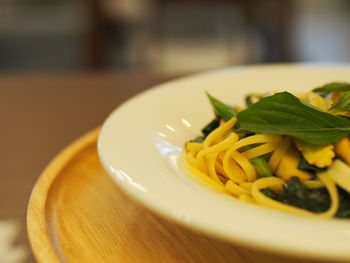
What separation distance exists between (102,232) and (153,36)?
4913mm

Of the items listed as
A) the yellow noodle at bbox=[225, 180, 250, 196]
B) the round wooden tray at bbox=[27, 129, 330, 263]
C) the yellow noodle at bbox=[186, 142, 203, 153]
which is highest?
the yellow noodle at bbox=[186, 142, 203, 153]

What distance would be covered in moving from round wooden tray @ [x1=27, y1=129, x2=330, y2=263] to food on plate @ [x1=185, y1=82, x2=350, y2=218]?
0.12 meters

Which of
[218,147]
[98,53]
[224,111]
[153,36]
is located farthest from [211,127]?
[153,36]

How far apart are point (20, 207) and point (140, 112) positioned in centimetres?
41

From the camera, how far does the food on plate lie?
90cm

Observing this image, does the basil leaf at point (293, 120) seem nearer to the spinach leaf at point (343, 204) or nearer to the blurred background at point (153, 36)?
the spinach leaf at point (343, 204)

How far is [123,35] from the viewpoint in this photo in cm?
577

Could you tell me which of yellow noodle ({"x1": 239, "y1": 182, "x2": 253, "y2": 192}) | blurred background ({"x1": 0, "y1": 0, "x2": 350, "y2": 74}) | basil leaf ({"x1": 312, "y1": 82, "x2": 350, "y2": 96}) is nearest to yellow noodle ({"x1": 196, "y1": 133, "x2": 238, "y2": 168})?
yellow noodle ({"x1": 239, "y1": 182, "x2": 253, "y2": 192})

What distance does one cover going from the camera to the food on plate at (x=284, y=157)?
0.90 meters

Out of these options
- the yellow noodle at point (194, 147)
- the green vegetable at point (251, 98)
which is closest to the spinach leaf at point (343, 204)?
the yellow noodle at point (194, 147)

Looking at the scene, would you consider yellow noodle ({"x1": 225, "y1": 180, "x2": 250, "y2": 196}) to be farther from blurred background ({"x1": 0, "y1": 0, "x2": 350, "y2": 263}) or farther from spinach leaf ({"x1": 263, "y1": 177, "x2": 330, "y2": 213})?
blurred background ({"x1": 0, "y1": 0, "x2": 350, "y2": 263})

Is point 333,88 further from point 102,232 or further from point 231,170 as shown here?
point 102,232

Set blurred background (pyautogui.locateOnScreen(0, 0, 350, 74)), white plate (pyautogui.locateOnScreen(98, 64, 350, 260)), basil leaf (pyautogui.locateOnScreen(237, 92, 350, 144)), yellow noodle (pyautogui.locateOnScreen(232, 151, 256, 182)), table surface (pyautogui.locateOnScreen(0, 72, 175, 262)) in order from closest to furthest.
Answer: white plate (pyautogui.locateOnScreen(98, 64, 350, 260)), basil leaf (pyautogui.locateOnScreen(237, 92, 350, 144)), yellow noodle (pyautogui.locateOnScreen(232, 151, 256, 182)), table surface (pyautogui.locateOnScreen(0, 72, 175, 262)), blurred background (pyautogui.locateOnScreen(0, 0, 350, 74))

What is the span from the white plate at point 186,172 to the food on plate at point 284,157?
0.09 m
